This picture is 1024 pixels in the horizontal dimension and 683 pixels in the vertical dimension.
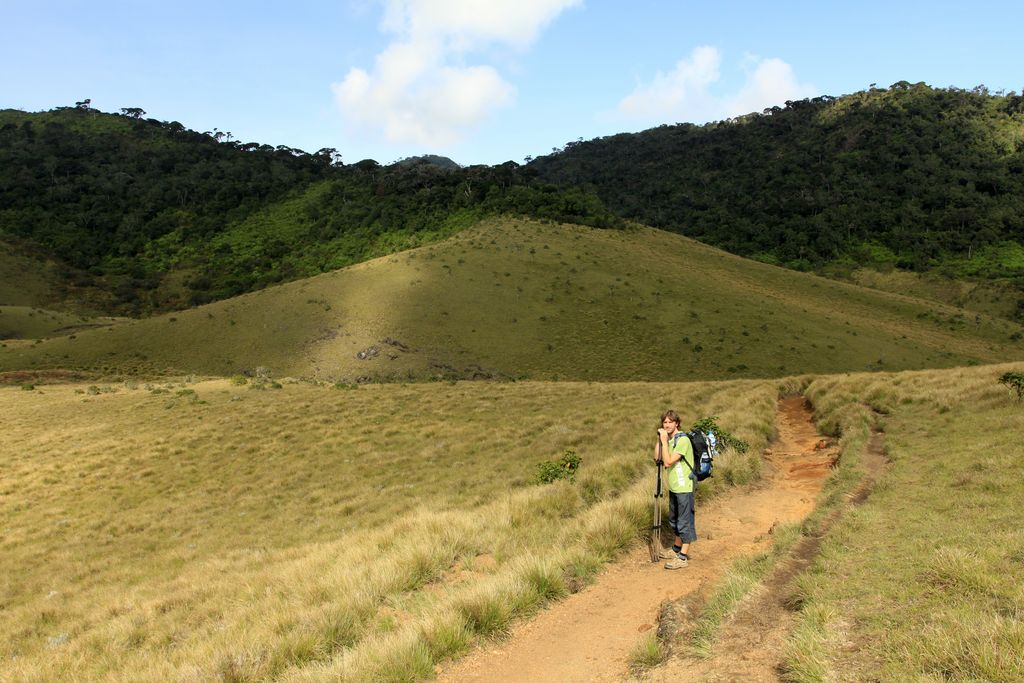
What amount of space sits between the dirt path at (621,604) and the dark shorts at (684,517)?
1.38ft

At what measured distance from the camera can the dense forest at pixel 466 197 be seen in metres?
85.6

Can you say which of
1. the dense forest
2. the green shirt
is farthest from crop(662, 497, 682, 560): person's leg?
the dense forest

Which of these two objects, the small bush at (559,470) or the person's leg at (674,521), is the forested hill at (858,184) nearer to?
the small bush at (559,470)

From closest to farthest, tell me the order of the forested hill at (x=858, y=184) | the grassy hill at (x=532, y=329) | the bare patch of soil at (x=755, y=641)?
1. the bare patch of soil at (x=755, y=641)
2. the grassy hill at (x=532, y=329)
3. the forested hill at (x=858, y=184)

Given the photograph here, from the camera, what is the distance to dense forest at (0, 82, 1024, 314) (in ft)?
281

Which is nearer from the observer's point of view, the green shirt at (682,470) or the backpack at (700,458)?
the green shirt at (682,470)

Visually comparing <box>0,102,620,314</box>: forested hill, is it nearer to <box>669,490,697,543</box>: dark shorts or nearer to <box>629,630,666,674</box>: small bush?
<box>669,490,697,543</box>: dark shorts

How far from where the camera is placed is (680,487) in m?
8.83

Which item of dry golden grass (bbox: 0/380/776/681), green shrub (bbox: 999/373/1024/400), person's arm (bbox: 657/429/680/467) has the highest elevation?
person's arm (bbox: 657/429/680/467)

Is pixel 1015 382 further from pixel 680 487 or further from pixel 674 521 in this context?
pixel 674 521

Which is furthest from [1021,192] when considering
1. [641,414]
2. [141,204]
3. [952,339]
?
[141,204]

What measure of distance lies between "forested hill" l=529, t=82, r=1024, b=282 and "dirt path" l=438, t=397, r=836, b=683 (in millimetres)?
102369

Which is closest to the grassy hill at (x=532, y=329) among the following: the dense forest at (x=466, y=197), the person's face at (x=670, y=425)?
the dense forest at (x=466, y=197)

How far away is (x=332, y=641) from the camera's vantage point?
6.75 m
